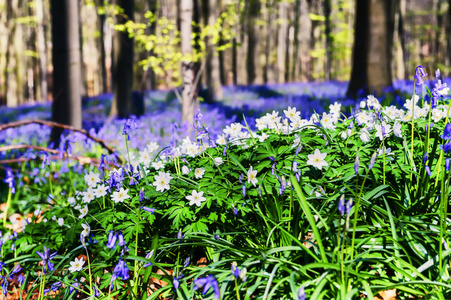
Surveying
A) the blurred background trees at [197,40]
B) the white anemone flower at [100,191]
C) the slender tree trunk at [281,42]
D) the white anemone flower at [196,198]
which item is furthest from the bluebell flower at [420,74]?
the slender tree trunk at [281,42]

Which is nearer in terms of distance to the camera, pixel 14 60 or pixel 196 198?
pixel 196 198

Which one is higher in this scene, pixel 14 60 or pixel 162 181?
pixel 14 60

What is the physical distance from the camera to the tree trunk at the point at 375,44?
7.74m

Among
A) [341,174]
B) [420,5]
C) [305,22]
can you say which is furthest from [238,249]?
[420,5]

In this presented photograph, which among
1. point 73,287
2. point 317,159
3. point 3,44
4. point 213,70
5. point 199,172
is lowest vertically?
point 73,287

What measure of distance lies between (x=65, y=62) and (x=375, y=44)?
5.79 meters

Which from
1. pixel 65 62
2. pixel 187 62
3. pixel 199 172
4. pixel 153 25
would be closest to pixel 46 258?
pixel 199 172

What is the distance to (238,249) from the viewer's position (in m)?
2.08

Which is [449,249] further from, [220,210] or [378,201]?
[220,210]

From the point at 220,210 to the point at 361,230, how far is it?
794 millimetres

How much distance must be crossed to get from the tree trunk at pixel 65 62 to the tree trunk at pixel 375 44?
17.4ft

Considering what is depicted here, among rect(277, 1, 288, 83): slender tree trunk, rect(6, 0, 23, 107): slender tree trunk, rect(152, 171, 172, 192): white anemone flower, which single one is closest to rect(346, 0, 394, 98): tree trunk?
rect(152, 171, 172, 192): white anemone flower

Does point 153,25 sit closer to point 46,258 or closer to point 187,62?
point 187,62

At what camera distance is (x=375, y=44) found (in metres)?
7.81
